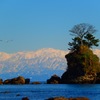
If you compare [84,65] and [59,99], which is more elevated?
[84,65]

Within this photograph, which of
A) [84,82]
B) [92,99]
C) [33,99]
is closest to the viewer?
[92,99]

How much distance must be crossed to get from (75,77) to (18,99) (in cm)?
9268

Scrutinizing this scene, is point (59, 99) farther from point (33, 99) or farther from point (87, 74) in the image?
point (87, 74)

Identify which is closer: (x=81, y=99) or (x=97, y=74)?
(x=81, y=99)

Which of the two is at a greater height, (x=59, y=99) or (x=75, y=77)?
(x=75, y=77)

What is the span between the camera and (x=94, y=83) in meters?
198

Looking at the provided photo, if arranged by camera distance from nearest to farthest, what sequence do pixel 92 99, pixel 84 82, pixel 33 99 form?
pixel 92 99 → pixel 33 99 → pixel 84 82

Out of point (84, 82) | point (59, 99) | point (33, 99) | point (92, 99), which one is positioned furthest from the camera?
point (84, 82)

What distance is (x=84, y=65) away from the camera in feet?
655

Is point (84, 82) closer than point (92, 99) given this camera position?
No

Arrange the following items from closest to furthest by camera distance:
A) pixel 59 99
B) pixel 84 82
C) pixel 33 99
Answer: pixel 59 99, pixel 33 99, pixel 84 82

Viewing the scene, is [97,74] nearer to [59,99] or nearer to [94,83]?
[94,83]

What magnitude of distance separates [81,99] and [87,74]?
347 feet

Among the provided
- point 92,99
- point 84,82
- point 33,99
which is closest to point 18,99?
point 33,99
